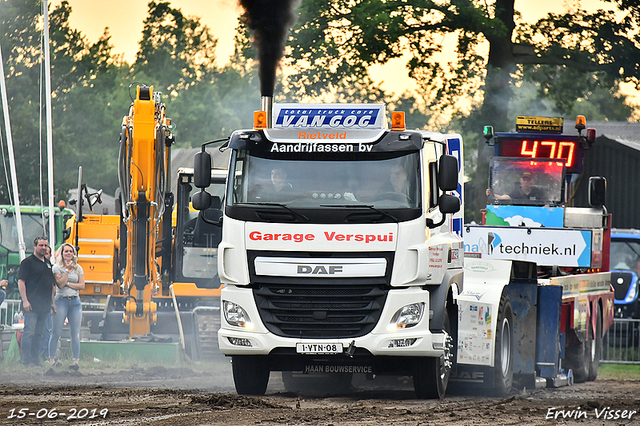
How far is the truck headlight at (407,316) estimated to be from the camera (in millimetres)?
11203

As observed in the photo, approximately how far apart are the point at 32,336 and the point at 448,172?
7.57 m

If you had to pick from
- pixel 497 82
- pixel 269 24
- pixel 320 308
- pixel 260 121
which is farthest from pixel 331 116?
pixel 497 82

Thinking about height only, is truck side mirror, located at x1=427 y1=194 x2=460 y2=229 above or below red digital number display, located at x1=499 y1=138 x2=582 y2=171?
below

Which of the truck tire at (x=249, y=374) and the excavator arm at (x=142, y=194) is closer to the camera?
the truck tire at (x=249, y=374)

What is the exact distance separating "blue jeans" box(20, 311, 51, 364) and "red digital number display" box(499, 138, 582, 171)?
9949 mm

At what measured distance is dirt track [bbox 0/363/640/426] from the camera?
9750 mm

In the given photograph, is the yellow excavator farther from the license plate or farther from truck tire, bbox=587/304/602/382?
truck tire, bbox=587/304/602/382

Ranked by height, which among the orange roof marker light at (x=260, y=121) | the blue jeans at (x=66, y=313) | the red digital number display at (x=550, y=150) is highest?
the orange roof marker light at (x=260, y=121)

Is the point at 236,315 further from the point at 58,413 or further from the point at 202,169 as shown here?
the point at 58,413

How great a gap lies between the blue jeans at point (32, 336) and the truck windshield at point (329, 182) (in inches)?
225

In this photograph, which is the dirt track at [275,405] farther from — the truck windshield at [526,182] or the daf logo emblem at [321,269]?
the truck windshield at [526,182]

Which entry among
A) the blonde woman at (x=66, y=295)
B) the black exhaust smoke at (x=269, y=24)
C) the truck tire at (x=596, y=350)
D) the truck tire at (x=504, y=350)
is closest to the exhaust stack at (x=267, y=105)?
the black exhaust smoke at (x=269, y=24)

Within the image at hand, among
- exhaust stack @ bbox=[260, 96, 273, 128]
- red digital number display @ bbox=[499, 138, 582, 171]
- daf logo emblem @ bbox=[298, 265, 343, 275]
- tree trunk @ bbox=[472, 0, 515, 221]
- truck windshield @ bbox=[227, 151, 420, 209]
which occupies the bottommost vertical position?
daf logo emblem @ bbox=[298, 265, 343, 275]

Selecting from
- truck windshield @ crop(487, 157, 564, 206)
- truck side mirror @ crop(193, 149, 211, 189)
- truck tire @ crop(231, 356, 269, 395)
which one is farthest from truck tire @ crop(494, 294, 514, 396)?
truck windshield @ crop(487, 157, 564, 206)
